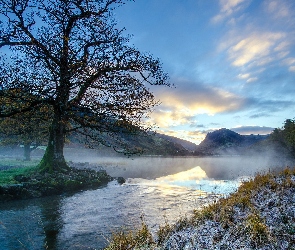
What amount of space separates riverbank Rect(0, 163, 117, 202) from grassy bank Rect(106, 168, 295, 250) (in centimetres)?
1081

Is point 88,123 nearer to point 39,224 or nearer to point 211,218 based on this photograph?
point 39,224

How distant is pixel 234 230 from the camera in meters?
5.93

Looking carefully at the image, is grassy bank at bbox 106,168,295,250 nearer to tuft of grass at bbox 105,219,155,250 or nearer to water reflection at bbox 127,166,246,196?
tuft of grass at bbox 105,219,155,250

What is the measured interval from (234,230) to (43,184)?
47.0ft

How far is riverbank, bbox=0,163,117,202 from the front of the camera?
14664 millimetres

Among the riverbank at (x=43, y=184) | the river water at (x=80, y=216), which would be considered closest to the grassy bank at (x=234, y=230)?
the river water at (x=80, y=216)

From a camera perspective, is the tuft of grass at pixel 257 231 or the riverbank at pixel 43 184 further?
the riverbank at pixel 43 184

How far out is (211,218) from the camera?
7355mm

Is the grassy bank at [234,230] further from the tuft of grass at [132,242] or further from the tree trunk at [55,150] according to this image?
the tree trunk at [55,150]

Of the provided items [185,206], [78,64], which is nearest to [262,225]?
[185,206]

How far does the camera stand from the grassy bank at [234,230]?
5.29 m

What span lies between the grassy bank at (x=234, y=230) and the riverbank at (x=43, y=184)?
10.8 meters

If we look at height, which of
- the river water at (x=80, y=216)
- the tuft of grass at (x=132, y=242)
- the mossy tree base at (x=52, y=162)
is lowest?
the river water at (x=80, y=216)

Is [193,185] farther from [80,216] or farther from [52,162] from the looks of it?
[80,216]
